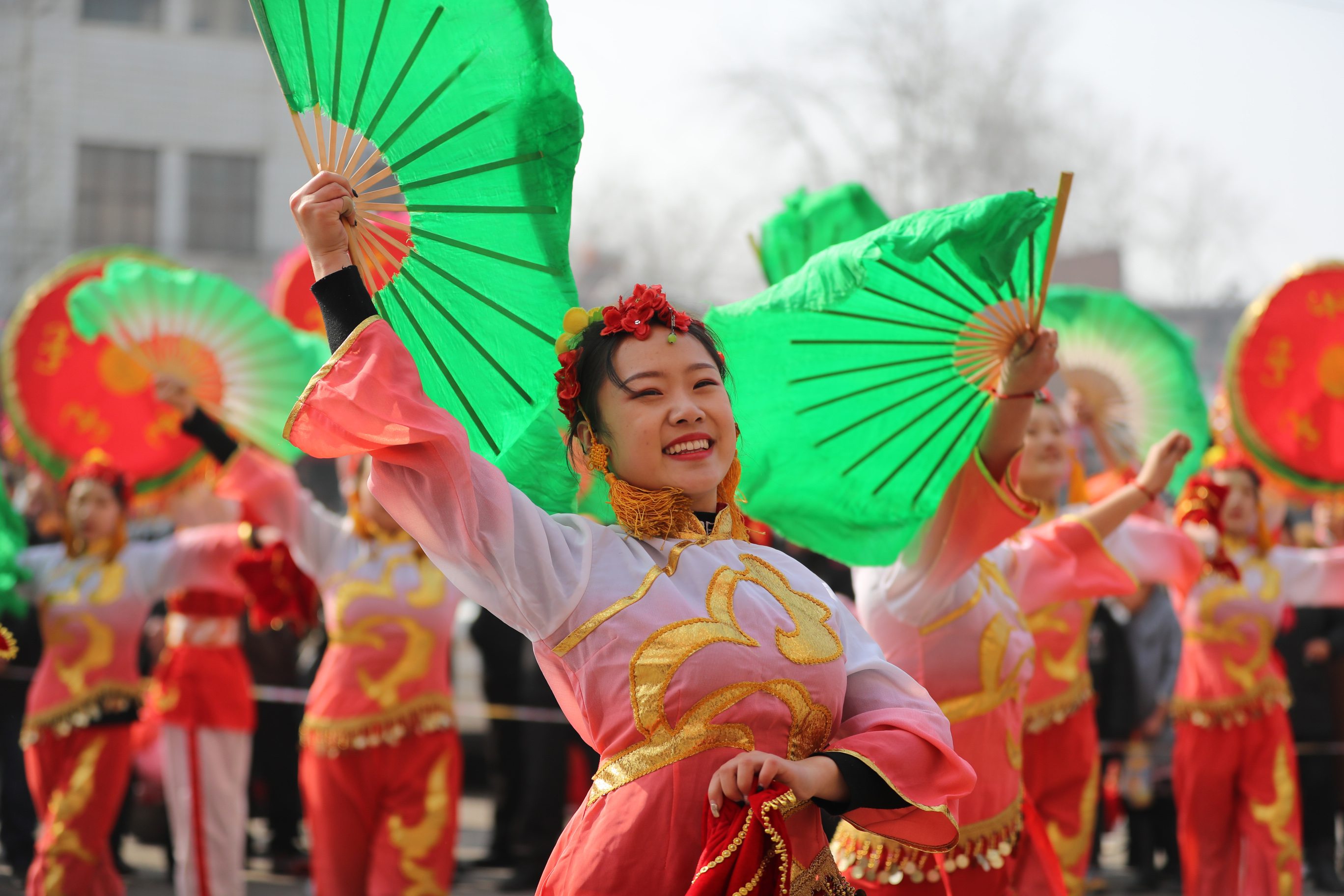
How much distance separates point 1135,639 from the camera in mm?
6801

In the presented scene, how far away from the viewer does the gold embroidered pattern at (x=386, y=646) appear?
4566 mm

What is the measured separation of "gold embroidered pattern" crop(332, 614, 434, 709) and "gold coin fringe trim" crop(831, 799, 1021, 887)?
6.64 feet

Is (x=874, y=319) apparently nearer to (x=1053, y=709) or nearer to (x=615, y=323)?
(x=615, y=323)

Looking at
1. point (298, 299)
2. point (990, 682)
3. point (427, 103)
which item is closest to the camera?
point (427, 103)

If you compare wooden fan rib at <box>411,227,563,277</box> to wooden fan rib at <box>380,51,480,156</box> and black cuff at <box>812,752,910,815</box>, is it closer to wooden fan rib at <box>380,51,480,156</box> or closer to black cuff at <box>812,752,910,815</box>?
wooden fan rib at <box>380,51,480,156</box>

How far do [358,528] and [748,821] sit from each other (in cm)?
326

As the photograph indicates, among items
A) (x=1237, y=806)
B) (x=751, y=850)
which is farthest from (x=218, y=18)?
(x=751, y=850)

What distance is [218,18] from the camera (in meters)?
20.0

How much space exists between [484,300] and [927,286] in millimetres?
1056

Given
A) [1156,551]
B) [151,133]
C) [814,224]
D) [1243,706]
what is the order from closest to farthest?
[814,224] → [1156,551] → [1243,706] → [151,133]

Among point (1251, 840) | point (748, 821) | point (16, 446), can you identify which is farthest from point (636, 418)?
point (16, 446)

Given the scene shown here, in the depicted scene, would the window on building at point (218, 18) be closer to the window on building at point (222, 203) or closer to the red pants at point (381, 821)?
the window on building at point (222, 203)

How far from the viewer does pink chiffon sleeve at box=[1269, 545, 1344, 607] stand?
5293 mm

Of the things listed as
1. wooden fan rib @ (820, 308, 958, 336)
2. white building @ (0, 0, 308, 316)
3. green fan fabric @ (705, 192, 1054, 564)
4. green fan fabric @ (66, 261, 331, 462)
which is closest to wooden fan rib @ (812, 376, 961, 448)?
green fan fabric @ (705, 192, 1054, 564)
